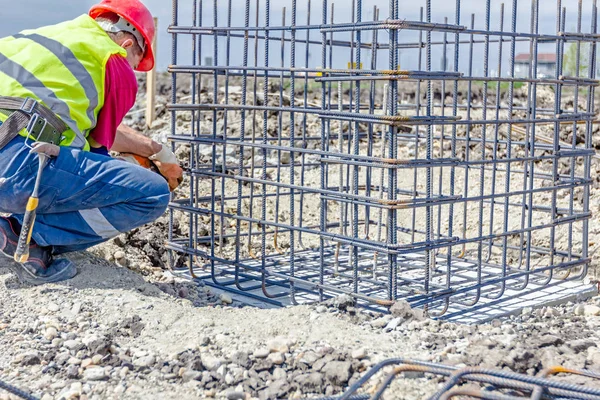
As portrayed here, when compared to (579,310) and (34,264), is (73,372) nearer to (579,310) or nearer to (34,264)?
(34,264)

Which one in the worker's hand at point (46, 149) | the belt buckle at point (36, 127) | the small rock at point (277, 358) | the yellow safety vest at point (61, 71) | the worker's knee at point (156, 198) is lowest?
the small rock at point (277, 358)

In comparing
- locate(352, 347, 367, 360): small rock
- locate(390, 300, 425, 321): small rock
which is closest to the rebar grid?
locate(352, 347, 367, 360): small rock

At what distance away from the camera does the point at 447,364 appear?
10.7 ft

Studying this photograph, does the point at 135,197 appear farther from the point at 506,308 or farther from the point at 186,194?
the point at 186,194

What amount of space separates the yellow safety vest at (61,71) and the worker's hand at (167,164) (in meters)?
0.66

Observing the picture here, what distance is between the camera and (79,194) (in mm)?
4297

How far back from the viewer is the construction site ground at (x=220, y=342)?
3.19m

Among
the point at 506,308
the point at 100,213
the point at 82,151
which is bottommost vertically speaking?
the point at 506,308

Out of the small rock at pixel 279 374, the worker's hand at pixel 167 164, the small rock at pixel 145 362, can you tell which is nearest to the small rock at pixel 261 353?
the small rock at pixel 279 374

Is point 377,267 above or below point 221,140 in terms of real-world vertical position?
below

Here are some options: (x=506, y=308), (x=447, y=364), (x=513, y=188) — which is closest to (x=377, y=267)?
(x=506, y=308)

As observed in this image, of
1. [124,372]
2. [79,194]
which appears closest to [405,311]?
[124,372]

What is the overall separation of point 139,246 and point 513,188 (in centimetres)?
443

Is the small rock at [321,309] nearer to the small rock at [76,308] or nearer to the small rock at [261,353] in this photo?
the small rock at [261,353]
